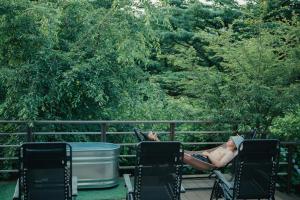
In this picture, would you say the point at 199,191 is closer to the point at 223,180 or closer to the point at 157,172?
the point at 223,180

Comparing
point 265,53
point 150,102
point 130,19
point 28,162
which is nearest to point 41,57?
point 130,19

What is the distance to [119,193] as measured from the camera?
19.5ft

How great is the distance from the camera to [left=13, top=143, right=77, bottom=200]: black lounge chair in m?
3.93

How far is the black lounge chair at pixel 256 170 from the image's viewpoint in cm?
433

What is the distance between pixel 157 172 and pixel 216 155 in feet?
7.63

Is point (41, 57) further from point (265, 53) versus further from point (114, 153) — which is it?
point (265, 53)

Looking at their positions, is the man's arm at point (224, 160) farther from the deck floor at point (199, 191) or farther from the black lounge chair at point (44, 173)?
the black lounge chair at point (44, 173)

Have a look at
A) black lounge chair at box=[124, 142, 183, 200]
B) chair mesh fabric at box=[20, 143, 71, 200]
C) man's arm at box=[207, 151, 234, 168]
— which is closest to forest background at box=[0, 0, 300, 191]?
man's arm at box=[207, 151, 234, 168]

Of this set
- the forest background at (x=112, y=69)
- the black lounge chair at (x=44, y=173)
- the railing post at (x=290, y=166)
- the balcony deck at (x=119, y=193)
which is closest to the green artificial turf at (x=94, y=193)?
the balcony deck at (x=119, y=193)

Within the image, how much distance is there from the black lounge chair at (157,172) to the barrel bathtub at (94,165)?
1809 mm

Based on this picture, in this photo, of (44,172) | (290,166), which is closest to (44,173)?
(44,172)

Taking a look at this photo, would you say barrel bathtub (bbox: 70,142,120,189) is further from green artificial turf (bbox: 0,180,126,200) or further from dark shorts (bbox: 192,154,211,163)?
dark shorts (bbox: 192,154,211,163)

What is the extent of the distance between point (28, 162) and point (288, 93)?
170 inches

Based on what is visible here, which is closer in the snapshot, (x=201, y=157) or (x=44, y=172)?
(x=44, y=172)
